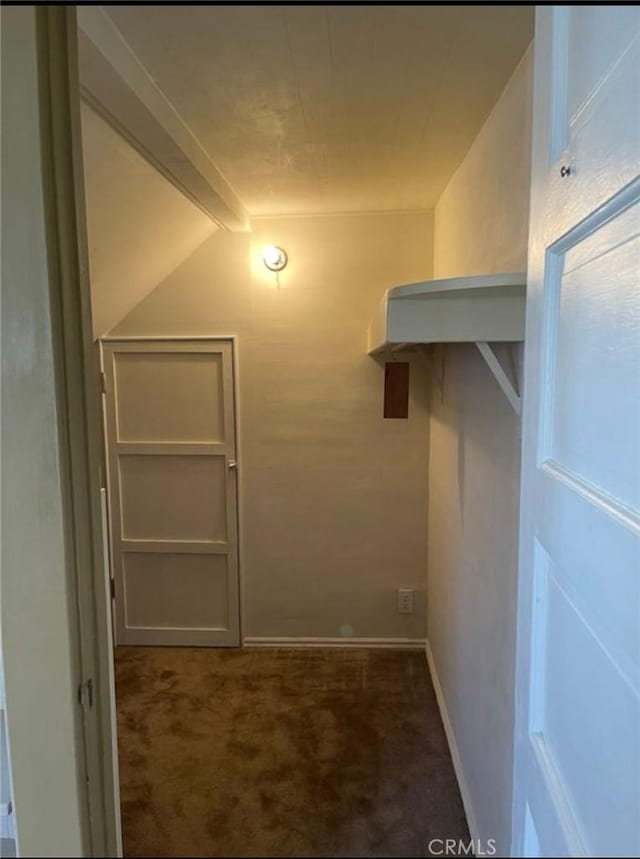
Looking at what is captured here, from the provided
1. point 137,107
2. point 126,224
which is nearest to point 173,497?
point 126,224

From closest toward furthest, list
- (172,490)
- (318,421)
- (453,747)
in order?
1. (453,747)
2. (318,421)
3. (172,490)

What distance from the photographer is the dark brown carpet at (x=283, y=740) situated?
119 cm

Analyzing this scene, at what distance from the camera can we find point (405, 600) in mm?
3105

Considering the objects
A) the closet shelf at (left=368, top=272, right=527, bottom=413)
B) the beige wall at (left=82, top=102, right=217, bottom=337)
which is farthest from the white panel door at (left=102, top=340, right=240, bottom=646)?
the closet shelf at (left=368, top=272, right=527, bottom=413)

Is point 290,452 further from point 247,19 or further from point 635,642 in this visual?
point 635,642

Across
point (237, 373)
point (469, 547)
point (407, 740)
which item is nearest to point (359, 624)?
point (407, 740)

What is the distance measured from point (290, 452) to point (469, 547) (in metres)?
1.30

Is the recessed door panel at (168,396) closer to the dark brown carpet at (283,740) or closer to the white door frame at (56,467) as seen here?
the dark brown carpet at (283,740)

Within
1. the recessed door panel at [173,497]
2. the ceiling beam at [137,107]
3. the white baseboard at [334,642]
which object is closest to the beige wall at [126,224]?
the ceiling beam at [137,107]

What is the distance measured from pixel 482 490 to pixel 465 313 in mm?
647

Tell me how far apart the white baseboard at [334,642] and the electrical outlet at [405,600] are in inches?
6.9

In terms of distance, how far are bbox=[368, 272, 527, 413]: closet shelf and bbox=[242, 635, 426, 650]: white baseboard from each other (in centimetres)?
210

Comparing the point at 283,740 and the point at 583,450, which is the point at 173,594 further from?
the point at 583,450

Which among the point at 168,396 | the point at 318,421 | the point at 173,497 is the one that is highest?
the point at 168,396
